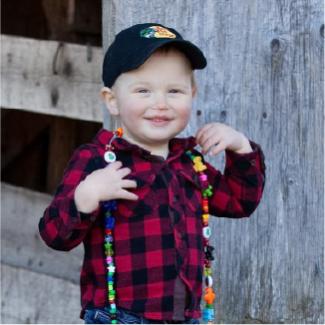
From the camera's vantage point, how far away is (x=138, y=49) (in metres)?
2.69

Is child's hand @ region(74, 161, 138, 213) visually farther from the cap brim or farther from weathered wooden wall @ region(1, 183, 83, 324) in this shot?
weathered wooden wall @ region(1, 183, 83, 324)

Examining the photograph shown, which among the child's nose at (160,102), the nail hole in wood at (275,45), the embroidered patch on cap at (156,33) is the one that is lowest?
the child's nose at (160,102)

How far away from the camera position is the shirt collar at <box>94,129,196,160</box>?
2754 millimetres

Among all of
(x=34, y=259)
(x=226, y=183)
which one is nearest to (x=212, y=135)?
(x=226, y=183)

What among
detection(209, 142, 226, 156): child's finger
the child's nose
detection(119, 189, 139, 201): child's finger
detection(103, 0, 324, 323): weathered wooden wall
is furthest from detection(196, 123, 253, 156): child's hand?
detection(103, 0, 324, 323): weathered wooden wall

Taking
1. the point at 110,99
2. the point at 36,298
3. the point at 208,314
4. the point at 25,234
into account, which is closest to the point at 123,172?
the point at 110,99

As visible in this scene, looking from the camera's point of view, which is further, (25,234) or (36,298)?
(25,234)

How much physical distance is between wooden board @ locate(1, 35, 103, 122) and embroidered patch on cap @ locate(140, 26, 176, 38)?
4.33ft

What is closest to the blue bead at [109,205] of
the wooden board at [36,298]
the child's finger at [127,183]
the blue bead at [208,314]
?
the child's finger at [127,183]

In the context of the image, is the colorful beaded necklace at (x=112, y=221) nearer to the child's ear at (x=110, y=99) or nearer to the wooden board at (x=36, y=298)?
the child's ear at (x=110, y=99)

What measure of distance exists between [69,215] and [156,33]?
1.86ft

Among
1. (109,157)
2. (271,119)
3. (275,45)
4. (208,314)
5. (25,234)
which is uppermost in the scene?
(275,45)

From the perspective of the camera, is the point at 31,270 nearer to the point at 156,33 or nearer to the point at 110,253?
the point at 110,253

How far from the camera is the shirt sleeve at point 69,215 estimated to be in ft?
8.57
